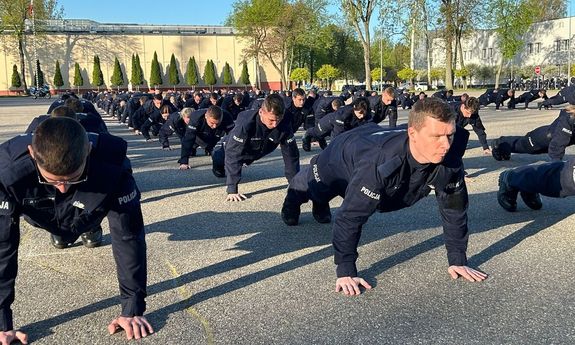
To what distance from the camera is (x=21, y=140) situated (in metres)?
3.15

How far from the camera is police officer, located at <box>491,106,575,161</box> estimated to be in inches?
311

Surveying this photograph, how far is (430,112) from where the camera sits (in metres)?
3.56

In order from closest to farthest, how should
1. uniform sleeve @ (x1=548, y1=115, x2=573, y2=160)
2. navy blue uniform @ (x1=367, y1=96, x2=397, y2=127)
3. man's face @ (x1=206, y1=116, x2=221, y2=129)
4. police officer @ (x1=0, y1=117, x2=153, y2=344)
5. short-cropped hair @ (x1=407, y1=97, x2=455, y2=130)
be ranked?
police officer @ (x1=0, y1=117, x2=153, y2=344), short-cropped hair @ (x1=407, y1=97, x2=455, y2=130), uniform sleeve @ (x1=548, y1=115, x2=573, y2=160), man's face @ (x1=206, y1=116, x2=221, y2=129), navy blue uniform @ (x1=367, y1=96, x2=397, y2=127)

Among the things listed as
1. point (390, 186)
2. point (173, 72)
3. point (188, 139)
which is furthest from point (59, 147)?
point (173, 72)

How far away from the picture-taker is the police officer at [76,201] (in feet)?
9.12

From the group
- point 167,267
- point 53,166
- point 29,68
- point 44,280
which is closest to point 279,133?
point 167,267

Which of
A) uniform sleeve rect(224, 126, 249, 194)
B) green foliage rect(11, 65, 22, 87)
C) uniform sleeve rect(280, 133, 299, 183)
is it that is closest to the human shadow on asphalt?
uniform sleeve rect(224, 126, 249, 194)

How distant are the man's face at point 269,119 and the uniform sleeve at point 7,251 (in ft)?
13.6

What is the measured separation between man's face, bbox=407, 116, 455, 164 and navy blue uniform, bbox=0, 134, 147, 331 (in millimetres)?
1852

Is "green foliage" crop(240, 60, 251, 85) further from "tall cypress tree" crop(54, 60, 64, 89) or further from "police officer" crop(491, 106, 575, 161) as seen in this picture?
"police officer" crop(491, 106, 575, 161)

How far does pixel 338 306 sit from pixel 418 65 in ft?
279

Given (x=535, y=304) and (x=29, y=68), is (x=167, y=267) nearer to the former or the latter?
(x=535, y=304)

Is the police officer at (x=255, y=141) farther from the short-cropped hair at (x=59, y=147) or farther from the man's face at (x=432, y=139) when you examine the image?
the short-cropped hair at (x=59, y=147)

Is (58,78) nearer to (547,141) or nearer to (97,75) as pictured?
(97,75)
